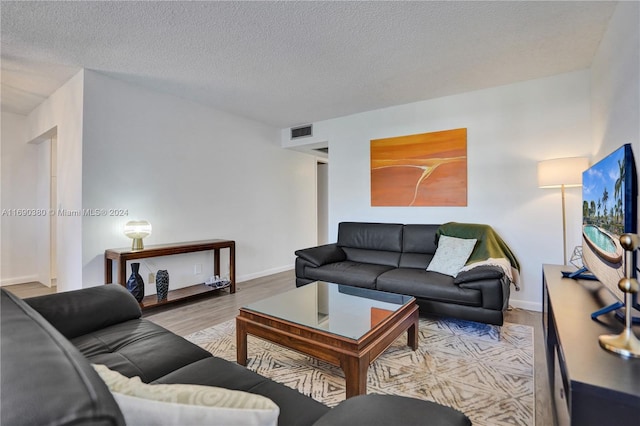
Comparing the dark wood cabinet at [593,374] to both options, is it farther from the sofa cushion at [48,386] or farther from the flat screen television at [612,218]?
the sofa cushion at [48,386]

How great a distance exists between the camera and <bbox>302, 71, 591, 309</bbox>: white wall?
2996mm

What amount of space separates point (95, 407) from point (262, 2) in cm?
230

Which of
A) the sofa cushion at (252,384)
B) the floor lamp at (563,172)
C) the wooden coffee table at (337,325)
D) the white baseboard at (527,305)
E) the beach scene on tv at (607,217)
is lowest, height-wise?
the white baseboard at (527,305)

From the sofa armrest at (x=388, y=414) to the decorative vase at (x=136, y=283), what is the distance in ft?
9.70

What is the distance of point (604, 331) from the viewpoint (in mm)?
1214

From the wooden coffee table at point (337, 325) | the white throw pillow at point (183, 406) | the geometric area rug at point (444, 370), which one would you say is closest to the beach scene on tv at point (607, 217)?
the geometric area rug at point (444, 370)

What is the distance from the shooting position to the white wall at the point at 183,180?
3.04m

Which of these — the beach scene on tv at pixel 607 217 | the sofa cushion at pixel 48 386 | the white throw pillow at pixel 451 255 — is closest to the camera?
the sofa cushion at pixel 48 386

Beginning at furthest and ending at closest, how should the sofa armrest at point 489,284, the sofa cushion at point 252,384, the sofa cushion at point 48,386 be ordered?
the sofa armrest at point 489,284 < the sofa cushion at point 252,384 < the sofa cushion at point 48,386

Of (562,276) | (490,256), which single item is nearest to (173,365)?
(562,276)

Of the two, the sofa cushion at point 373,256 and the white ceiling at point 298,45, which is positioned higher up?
the white ceiling at point 298,45

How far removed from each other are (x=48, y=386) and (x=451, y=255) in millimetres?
3089

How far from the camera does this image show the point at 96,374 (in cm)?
49

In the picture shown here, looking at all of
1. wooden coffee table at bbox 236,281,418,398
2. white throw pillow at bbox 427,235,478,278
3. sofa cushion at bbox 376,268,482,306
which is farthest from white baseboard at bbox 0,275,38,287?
white throw pillow at bbox 427,235,478,278
